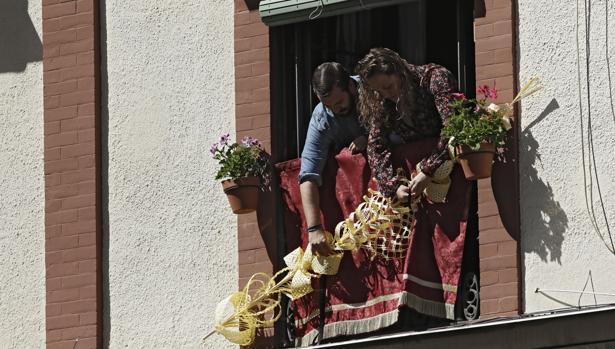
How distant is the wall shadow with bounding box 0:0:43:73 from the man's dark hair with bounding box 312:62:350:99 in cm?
292

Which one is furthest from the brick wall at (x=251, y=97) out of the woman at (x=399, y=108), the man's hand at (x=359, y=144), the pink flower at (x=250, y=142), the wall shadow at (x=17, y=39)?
the wall shadow at (x=17, y=39)

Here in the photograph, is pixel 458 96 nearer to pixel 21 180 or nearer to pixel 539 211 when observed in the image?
pixel 539 211

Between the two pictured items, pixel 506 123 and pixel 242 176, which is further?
pixel 242 176

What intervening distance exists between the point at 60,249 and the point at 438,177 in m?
3.47

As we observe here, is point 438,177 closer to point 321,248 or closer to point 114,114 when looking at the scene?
point 321,248

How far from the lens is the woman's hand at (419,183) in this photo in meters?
18.1

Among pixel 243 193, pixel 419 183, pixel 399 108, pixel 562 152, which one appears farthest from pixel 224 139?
pixel 562 152

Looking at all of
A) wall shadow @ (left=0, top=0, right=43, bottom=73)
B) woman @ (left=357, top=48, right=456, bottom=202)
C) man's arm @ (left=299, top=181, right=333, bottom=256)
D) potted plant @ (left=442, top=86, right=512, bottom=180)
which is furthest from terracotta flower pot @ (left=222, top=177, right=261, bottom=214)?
wall shadow @ (left=0, top=0, right=43, bottom=73)

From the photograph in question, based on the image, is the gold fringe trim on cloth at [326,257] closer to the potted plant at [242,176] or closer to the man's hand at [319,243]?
the man's hand at [319,243]

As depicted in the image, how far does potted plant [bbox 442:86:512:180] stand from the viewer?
17.7m

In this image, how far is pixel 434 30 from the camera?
1936 cm

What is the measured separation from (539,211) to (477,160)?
0.59 metres

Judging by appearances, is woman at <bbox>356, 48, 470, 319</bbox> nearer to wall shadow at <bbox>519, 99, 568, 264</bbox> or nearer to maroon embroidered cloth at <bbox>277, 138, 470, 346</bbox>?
maroon embroidered cloth at <bbox>277, 138, 470, 346</bbox>

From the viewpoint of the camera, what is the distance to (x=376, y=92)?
1838cm
